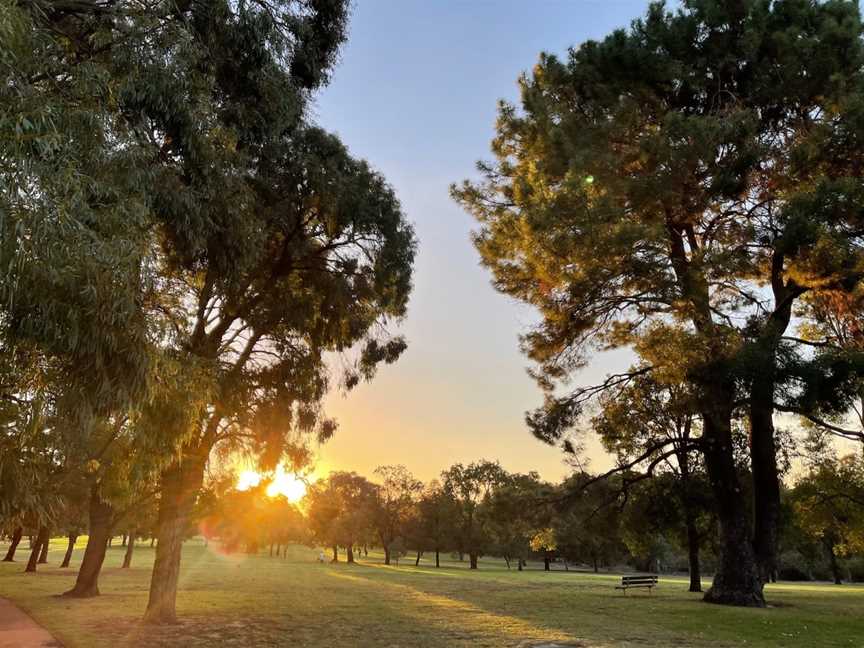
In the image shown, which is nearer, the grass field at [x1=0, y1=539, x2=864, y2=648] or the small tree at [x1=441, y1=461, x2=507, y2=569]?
the grass field at [x1=0, y1=539, x2=864, y2=648]

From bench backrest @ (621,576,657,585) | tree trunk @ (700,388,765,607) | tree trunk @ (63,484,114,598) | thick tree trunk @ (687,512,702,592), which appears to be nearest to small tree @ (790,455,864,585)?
thick tree trunk @ (687,512,702,592)

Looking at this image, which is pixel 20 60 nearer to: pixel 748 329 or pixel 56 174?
pixel 56 174

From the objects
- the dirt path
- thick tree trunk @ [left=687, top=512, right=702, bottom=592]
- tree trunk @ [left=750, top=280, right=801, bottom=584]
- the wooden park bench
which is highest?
tree trunk @ [left=750, top=280, right=801, bottom=584]

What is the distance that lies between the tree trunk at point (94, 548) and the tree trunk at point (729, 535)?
19.4 m

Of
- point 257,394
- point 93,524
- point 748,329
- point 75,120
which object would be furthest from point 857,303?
point 93,524

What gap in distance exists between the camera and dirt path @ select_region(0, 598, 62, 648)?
975 centimetres

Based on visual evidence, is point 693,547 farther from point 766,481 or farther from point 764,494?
point 766,481

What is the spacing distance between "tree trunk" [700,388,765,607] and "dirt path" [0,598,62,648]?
1611 centimetres

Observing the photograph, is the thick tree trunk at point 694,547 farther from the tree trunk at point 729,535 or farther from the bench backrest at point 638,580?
the tree trunk at point 729,535

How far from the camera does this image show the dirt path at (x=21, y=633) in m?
9.75

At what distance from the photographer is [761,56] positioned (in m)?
15.4

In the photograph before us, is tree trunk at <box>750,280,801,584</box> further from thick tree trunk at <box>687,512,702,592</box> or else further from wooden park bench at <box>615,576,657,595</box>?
wooden park bench at <box>615,576,657,595</box>

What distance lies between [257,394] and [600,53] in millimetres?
13726

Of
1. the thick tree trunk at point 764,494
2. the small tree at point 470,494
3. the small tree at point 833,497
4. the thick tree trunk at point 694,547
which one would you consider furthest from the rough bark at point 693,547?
the small tree at point 470,494
